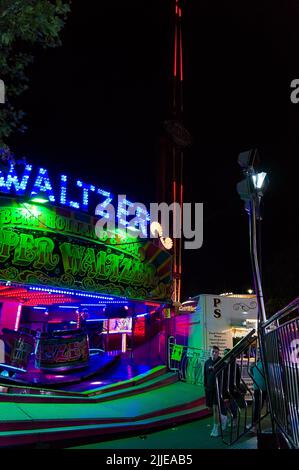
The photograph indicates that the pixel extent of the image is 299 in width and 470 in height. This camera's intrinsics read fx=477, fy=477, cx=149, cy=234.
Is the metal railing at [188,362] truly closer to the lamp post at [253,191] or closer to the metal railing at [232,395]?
the metal railing at [232,395]

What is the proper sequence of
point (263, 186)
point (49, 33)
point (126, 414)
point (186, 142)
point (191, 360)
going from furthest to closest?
point (186, 142) → point (191, 360) → point (126, 414) → point (263, 186) → point (49, 33)

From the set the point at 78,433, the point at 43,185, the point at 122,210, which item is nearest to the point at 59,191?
the point at 43,185


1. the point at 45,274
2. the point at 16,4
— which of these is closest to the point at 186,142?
the point at 45,274

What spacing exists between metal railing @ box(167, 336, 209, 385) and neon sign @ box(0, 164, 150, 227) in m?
4.76

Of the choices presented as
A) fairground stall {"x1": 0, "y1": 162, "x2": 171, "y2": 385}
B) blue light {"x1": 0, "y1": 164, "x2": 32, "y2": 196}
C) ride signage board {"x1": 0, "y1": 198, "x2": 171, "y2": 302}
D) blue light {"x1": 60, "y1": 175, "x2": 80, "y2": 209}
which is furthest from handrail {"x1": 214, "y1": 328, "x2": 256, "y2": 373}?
blue light {"x1": 60, "y1": 175, "x2": 80, "y2": 209}

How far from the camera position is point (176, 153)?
32062mm

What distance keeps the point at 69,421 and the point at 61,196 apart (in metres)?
7.18

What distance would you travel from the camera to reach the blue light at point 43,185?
13.6 meters

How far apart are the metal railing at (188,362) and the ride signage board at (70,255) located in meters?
2.00

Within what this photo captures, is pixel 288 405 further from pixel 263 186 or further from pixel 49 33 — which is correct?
pixel 49 33

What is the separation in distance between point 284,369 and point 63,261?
32.0ft

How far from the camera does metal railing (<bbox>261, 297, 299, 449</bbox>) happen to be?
4407 mm

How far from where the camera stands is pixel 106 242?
1538 cm

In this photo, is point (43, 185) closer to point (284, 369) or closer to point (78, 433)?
point (78, 433)
